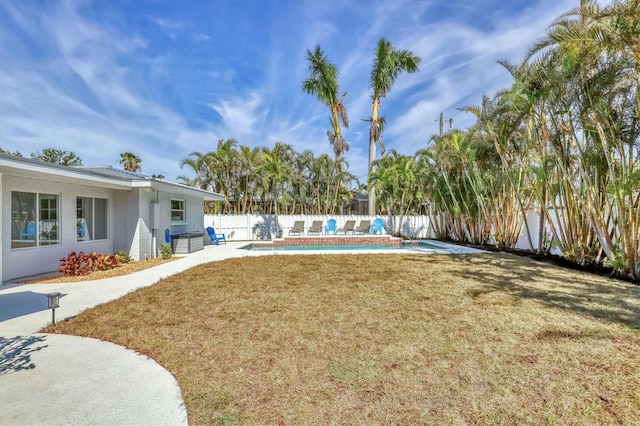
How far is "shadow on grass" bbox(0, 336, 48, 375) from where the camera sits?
328cm

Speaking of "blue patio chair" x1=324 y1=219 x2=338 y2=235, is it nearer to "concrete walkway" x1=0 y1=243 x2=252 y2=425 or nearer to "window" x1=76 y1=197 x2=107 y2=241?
"window" x1=76 y1=197 x2=107 y2=241

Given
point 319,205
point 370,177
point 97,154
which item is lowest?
point 319,205

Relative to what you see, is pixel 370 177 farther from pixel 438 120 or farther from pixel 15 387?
pixel 15 387

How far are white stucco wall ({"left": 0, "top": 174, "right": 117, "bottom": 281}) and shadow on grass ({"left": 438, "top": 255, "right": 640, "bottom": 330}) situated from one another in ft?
36.2

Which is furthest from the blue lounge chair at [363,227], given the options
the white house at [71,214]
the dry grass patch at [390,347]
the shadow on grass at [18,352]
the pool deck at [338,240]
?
the shadow on grass at [18,352]

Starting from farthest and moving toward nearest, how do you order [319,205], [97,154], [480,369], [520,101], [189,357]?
1. [97,154]
2. [319,205]
3. [520,101]
4. [189,357]
5. [480,369]

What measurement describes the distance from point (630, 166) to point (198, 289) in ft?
34.7

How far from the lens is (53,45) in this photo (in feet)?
36.1

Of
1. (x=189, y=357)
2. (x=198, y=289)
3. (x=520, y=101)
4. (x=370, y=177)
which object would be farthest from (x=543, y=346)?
(x=370, y=177)

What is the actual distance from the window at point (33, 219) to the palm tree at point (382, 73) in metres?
16.1

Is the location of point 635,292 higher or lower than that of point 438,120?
lower

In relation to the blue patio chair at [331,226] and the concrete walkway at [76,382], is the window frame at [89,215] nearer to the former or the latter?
the concrete walkway at [76,382]

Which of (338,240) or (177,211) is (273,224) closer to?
(338,240)

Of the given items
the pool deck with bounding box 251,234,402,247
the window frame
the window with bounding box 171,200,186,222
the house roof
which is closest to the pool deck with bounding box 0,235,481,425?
the house roof
